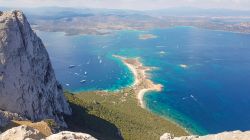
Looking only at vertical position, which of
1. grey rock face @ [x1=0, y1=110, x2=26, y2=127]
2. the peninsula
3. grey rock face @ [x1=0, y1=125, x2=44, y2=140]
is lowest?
the peninsula

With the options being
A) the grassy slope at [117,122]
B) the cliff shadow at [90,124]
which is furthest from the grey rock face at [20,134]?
the cliff shadow at [90,124]

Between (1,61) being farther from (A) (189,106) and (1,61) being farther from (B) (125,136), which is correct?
(A) (189,106)

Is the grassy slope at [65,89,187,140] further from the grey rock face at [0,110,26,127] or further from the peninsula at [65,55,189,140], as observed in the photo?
the grey rock face at [0,110,26,127]

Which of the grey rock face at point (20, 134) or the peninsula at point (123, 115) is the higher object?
the grey rock face at point (20, 134)

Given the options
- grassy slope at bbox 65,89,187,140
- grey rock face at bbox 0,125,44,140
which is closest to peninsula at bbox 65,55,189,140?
grassy slope at bbox 65,89,187,140

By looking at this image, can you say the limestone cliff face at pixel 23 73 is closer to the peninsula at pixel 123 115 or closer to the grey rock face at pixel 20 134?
the peninsula at pixel 123 115

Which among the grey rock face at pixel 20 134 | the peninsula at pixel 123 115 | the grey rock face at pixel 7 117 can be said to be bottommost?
the peninsula at pixel 123 115

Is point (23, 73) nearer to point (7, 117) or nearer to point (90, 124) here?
point (7, 117)

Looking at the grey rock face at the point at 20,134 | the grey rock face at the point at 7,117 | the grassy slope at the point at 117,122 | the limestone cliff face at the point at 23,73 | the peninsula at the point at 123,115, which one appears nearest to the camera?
the grey rock face at the point at 20,134
